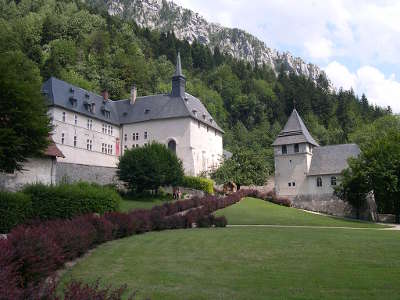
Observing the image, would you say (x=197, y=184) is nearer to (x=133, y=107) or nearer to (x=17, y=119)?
(x=133, y=107)

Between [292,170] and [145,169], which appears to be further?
[292,170]

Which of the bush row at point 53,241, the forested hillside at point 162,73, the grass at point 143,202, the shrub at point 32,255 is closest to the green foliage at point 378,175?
the grass at point 143,202

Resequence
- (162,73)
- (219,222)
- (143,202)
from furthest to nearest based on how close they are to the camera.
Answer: (162,73)
(143,202)
(219,222)

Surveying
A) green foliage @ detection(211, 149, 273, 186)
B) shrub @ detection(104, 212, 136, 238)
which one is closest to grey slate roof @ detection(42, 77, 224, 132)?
green foliage @ detection(211, 149, 273, 186)

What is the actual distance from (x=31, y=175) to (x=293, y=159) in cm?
3361

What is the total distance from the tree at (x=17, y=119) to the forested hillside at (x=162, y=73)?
1959 inches

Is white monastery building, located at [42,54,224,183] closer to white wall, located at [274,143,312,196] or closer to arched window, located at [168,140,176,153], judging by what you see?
arched window, located at [168,140,176,153]

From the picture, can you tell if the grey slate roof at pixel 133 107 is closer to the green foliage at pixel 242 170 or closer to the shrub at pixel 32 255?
the green foliage at pixel 242 170

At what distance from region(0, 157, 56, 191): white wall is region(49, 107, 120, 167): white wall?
18.0 m

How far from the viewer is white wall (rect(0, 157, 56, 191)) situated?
27.6m

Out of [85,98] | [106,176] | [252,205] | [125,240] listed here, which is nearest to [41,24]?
[85,98]

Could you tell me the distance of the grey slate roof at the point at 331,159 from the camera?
164 feet

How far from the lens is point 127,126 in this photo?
199 feet

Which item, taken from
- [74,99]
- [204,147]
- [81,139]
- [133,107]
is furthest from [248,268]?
[133,107]
